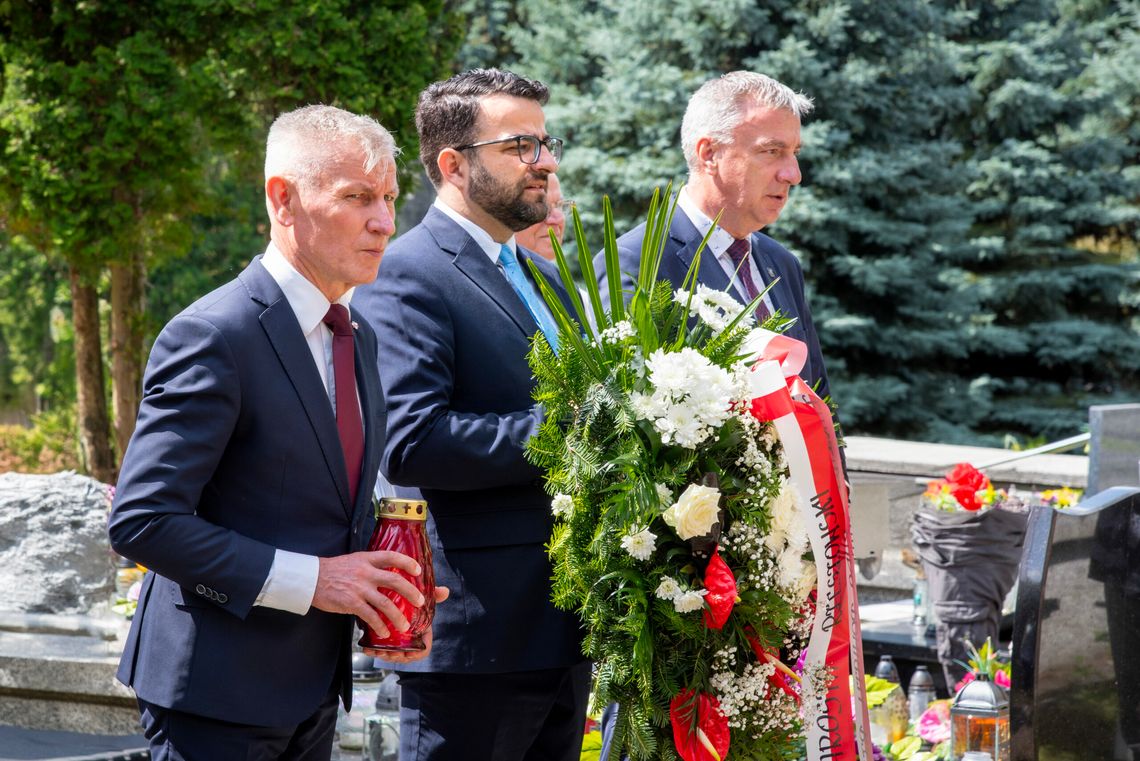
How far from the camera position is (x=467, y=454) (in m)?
2.54

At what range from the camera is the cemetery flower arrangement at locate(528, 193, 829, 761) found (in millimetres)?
2281

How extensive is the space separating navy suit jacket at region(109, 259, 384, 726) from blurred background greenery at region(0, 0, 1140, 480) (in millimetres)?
6948

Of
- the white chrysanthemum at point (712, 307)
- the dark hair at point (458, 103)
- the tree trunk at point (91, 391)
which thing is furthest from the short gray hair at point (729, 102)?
the tree trunk at point (91, 391)

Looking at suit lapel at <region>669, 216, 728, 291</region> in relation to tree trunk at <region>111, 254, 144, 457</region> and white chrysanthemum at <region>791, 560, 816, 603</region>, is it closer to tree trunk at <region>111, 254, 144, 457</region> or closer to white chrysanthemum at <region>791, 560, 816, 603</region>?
white chrysanthemum at <region>791, 560, 816, 603</region>

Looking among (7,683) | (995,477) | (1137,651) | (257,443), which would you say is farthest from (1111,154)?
(257,443)

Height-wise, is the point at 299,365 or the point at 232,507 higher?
the point at 299,365

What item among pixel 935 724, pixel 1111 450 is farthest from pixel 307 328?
pixel 1111 450

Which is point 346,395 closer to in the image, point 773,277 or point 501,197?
point 501,197

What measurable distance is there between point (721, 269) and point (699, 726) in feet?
4.78

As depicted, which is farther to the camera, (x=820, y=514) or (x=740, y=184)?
(x=740, y=184)

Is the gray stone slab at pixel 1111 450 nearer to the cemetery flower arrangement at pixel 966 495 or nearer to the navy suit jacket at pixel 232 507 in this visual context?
the cemetery flower arrangement at pixel 966 495

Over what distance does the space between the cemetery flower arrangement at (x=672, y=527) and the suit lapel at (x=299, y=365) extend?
39cm

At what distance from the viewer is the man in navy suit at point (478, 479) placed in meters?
2.59

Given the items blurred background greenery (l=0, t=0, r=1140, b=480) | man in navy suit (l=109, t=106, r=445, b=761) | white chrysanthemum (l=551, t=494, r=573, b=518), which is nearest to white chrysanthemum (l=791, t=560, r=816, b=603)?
white chrysanthemum (l=551, t=494, r=573, b=518)
